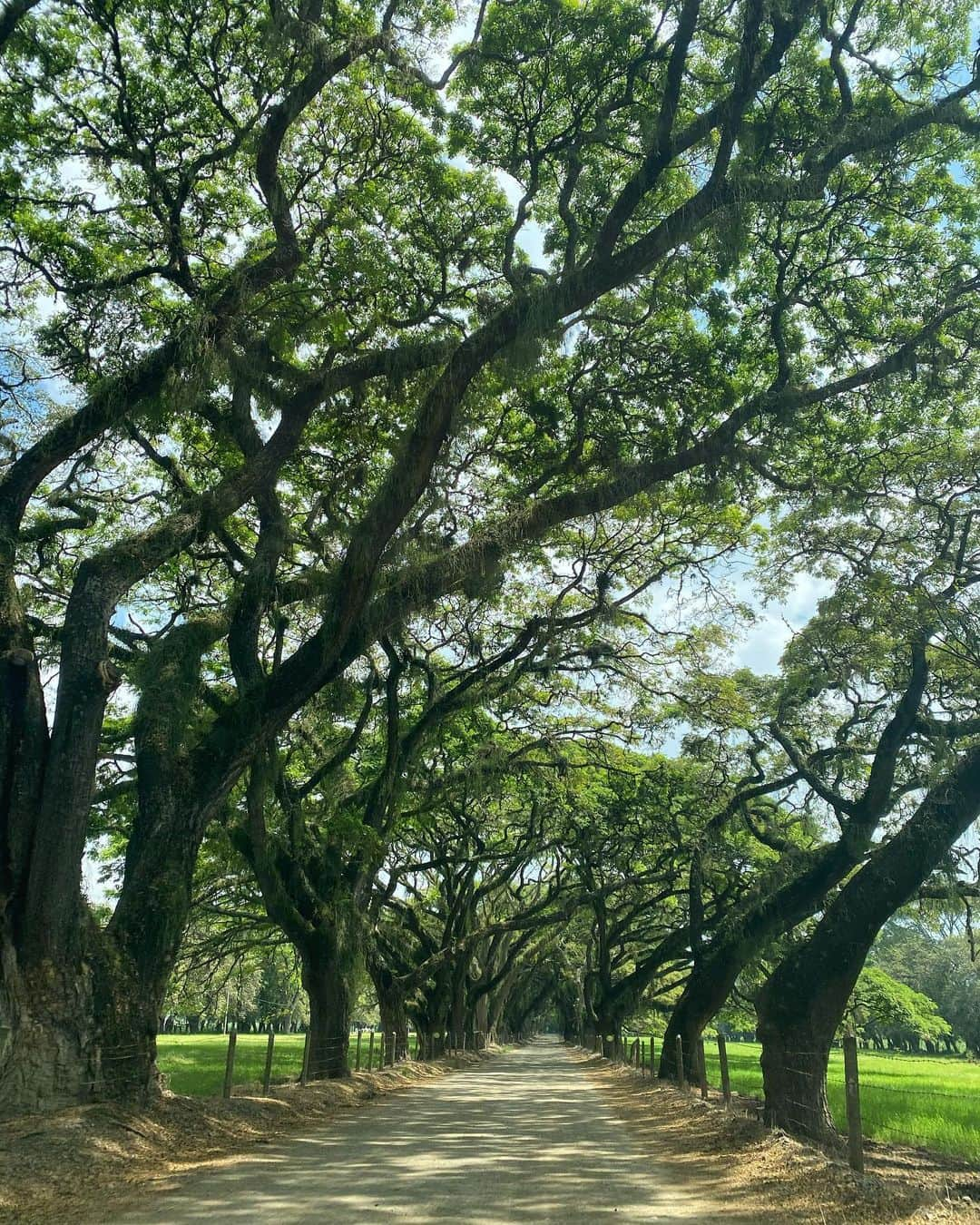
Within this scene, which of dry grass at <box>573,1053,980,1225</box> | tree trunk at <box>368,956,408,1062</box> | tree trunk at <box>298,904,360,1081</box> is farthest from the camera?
tree trunk at <box>368,956,408,1062</box>

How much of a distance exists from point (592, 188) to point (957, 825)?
7.67 meters

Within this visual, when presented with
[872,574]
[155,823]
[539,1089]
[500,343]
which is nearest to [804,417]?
[872,574]

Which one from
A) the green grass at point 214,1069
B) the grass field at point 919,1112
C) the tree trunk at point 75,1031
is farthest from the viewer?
the green grass at point 214,1069

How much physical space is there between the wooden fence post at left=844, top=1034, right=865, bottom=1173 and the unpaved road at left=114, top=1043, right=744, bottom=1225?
115 centimetres

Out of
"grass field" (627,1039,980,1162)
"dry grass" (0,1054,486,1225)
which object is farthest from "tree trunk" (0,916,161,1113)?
"grass field" (627,1039,980,1162)

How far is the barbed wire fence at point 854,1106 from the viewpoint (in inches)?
275

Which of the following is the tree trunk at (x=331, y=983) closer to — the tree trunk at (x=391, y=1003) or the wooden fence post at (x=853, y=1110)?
the tree trunk at (x=391, y=1003)

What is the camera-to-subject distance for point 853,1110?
22.2 ft

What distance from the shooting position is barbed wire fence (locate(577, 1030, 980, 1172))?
6.99 metres

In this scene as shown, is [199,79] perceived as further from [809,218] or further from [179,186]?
[809,218]

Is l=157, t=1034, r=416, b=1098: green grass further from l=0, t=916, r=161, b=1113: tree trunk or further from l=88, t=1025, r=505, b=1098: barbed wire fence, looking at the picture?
l=0, t=916, r=161, b=1113: tree trunk

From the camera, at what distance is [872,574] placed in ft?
34.9

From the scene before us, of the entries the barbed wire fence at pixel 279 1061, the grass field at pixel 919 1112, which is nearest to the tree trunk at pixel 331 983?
the barbed wire fence at pixel 279 1061

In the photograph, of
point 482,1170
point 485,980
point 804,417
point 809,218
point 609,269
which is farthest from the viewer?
point 485,980
